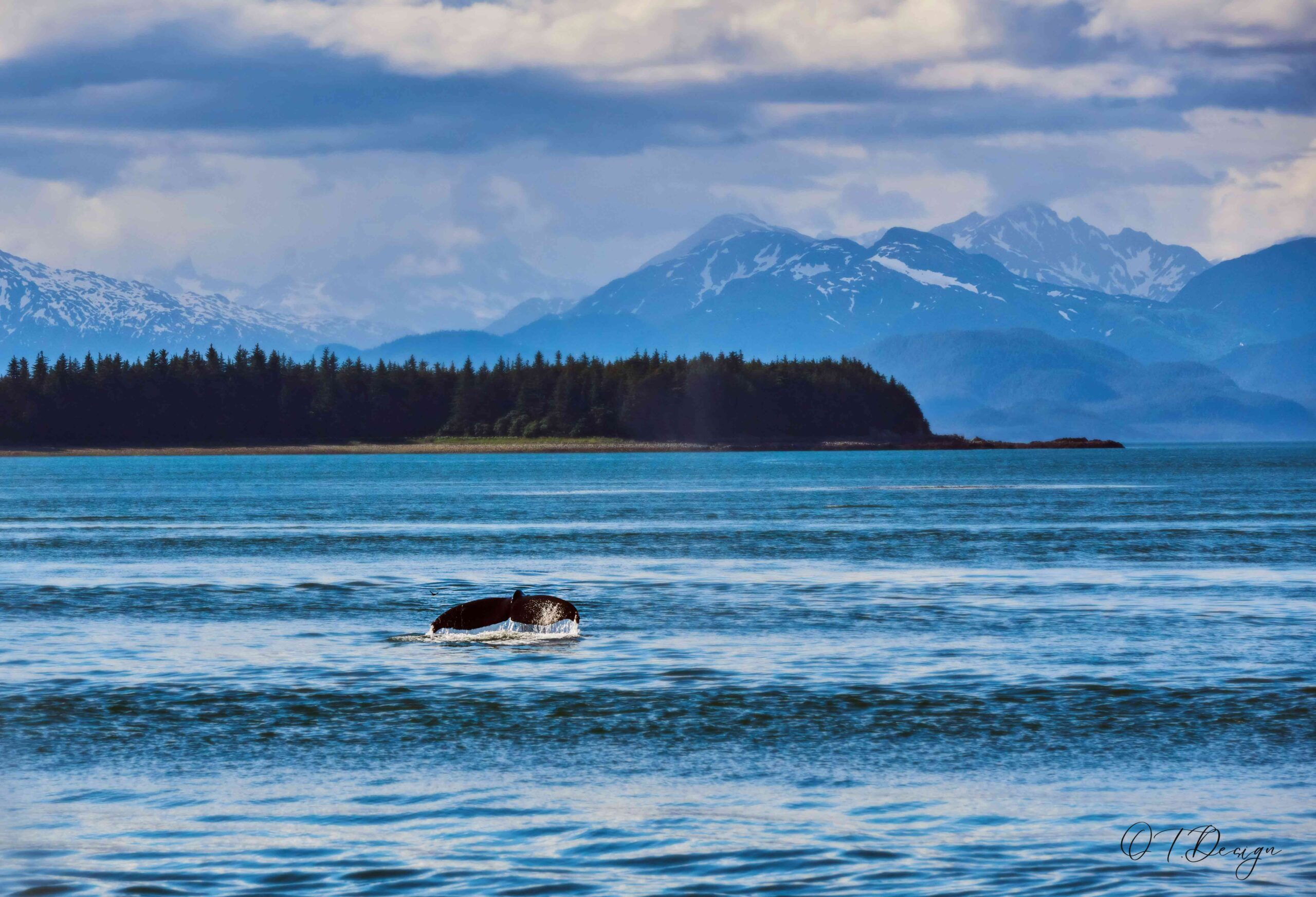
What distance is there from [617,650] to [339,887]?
20506 mm

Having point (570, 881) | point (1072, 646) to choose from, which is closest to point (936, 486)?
point (1072, 646)

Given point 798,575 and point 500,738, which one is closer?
point 500,738

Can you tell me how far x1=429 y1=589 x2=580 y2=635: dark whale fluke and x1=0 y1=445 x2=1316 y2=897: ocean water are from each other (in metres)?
1.09

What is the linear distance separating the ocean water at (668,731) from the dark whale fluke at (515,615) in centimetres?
109

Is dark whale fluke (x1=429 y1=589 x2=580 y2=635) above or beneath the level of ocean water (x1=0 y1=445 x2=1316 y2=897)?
above

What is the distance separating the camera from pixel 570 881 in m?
18.3

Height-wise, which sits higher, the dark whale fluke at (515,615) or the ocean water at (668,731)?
the dark whale fluke at (515,615)

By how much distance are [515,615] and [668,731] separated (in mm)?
14029

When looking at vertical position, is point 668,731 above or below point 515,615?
below

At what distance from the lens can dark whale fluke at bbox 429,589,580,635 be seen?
1614 inches

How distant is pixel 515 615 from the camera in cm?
4125

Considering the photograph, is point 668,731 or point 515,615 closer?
point 668,731

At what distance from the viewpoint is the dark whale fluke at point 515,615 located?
1614 inches

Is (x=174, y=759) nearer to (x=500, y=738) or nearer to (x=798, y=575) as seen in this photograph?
(x=500, y=738)
